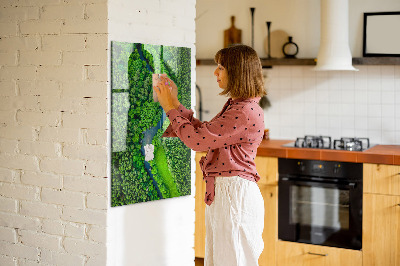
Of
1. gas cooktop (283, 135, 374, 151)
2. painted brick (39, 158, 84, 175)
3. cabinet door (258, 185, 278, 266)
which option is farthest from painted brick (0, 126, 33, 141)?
gas cooktop (283, 135, 374, 151)

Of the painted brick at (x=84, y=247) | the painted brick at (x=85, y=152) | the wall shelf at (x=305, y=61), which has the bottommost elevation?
the painted brick at (x=84, y=247)

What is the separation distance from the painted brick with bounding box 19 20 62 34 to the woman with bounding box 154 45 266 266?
684mm

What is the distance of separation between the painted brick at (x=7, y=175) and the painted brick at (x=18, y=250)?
0.34 meters

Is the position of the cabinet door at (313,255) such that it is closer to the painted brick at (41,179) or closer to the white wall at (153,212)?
the white wall at (153,212)

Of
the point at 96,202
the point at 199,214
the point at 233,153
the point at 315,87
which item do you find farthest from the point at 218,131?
the point at 315,87

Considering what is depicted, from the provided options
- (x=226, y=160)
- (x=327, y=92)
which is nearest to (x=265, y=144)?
(x=327, y=92)

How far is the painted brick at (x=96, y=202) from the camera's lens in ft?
9.18

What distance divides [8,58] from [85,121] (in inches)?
24.0

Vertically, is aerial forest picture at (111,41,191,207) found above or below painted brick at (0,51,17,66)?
below

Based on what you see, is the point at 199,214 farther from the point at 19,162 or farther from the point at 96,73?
the point at 96,73

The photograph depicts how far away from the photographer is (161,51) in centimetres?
296

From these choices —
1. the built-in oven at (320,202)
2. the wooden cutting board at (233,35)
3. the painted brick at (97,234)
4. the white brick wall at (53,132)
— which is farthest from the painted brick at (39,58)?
the wooden cutting board at (233,35)

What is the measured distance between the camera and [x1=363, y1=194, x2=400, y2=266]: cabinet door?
3.81 meters

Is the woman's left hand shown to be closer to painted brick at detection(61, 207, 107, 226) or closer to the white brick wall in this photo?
the white brick wall
